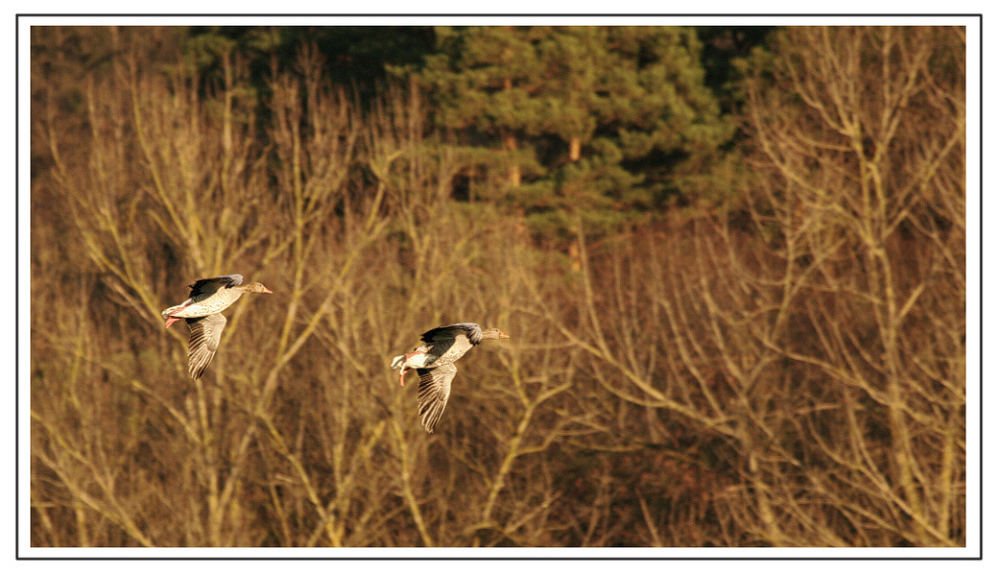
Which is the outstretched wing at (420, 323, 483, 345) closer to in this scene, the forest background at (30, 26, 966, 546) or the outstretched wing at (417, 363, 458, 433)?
the outstretched wing at (417, 363, 458, 433)

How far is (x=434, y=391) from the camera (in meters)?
6.34

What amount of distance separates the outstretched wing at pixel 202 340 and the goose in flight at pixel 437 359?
92 cm

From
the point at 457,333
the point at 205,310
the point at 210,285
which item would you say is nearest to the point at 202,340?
the point at 210,285

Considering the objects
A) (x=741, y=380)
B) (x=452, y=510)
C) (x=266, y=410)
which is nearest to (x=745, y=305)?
(x=741, y=380)

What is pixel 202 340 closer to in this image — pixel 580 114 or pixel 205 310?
pixel 205 310

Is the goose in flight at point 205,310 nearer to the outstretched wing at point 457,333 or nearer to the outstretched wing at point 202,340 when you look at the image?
the outstretched wing at point 202,340

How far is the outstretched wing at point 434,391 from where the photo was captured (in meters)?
6.09

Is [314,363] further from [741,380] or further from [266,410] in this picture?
[741,380]

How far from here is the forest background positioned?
2183cm

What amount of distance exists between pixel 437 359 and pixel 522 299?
16710 millimetres

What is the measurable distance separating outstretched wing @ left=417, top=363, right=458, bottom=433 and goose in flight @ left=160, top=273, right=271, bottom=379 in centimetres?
103

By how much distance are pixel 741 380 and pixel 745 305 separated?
16.4ft

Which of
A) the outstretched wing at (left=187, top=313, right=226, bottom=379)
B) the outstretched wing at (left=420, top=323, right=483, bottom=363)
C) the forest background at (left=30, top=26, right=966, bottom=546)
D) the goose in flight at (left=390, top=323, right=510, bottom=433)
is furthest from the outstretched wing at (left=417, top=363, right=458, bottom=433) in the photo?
the forest background at (left=30, top=26, right=966, bottom=546)

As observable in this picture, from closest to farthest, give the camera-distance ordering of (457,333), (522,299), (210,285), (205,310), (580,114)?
1. (205,310)
2. (210,285)
3. (457,333)
4. (522,299)
5. (580,114)
